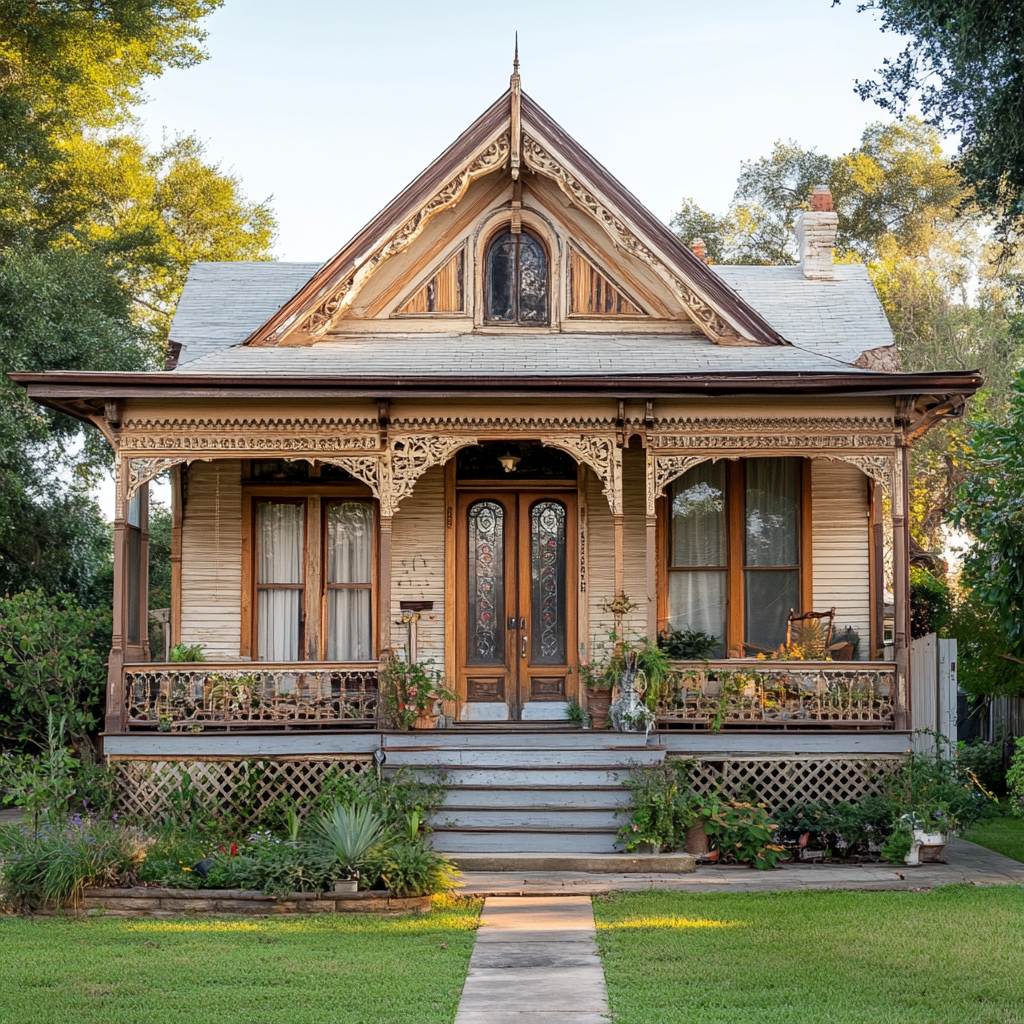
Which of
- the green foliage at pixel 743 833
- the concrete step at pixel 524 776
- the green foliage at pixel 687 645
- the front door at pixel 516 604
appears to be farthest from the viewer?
the front door at pixel 516 604

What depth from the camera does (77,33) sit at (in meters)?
25.4

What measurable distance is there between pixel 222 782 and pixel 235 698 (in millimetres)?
839

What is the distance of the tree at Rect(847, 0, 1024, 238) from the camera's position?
48.7 feet

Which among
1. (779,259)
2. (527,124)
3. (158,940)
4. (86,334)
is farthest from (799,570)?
(779,259)

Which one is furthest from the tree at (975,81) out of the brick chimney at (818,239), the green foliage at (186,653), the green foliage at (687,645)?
the green foliage at (186,653)

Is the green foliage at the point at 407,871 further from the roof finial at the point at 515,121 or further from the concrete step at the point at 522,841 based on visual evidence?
the roof finial at the point at 515,121

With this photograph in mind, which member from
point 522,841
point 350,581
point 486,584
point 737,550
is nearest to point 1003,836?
point 737,550

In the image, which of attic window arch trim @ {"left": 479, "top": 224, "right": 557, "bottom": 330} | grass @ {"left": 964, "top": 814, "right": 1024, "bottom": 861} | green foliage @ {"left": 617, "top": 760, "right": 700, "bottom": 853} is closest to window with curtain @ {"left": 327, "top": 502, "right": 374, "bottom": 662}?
attic window arch trim @ {"left": 479, "top": 224, "right": 557, "bottom": 330}

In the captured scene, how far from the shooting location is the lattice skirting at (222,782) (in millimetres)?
12438

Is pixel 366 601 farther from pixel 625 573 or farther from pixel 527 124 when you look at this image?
pixel 527 124

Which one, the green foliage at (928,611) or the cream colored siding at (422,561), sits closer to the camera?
the cream colored siding at (422,561)

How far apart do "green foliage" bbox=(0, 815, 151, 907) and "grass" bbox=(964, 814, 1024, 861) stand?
28.6 ft

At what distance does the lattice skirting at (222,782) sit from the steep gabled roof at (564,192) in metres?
5.02

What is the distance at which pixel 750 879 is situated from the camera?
36.8 feet
